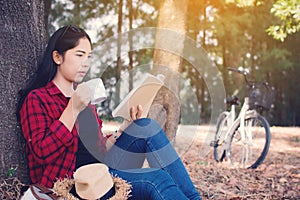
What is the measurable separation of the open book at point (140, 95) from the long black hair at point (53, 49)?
0.34 m

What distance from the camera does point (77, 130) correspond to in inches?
82.7

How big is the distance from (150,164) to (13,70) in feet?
2.71

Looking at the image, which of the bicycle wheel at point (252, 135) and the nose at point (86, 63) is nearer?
the nose at point (86, 63)

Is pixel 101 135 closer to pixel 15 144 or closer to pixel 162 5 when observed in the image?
pixel 15 144

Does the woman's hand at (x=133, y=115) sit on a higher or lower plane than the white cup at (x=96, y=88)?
lower

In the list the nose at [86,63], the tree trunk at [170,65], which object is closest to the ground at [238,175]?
the tree trunk at [170,65]

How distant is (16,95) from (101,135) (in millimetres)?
485

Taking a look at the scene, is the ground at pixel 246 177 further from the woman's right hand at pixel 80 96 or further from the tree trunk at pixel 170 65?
the woman's right hand at pixel 80 96

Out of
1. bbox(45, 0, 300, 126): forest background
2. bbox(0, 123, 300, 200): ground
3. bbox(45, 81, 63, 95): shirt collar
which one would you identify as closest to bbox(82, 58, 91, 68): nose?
bbox(45, 81, 63, 95): shirt collar

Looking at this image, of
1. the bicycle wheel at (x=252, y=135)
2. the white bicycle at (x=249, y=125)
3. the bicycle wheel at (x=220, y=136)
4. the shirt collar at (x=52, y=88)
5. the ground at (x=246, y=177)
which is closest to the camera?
the shirt collar at (x=52, y=88)

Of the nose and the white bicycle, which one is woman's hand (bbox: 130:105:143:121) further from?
the white bicycle

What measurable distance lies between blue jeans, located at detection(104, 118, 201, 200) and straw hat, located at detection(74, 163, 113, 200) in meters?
0.20

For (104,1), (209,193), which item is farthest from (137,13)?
(209,193)

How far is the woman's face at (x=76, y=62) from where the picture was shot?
205 cm
